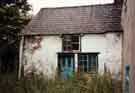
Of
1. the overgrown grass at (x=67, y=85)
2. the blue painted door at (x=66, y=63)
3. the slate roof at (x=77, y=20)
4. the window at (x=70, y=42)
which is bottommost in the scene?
the overgrown grass at (x=67, y=85)

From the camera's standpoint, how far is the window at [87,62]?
16.1m

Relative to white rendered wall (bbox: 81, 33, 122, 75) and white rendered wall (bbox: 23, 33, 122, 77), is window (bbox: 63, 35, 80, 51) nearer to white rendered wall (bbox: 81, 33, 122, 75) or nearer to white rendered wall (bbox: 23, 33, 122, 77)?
white rendered wall (bbox: 23, 33, 122, 77)

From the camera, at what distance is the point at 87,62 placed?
53.5 feet

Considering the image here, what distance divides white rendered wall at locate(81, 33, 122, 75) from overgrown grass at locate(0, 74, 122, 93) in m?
2.65

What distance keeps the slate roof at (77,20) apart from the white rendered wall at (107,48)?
40 cm

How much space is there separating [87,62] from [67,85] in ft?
16.0

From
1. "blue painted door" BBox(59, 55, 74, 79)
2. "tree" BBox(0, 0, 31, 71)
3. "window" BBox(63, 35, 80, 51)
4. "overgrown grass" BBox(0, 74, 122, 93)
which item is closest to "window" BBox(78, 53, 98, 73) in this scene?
"blue painted door" BBox(59, 55, 74, 79)

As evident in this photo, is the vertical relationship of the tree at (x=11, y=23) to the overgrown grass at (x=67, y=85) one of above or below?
above

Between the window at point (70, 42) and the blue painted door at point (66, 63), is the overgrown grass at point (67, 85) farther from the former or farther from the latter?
the window at point (70, 42)

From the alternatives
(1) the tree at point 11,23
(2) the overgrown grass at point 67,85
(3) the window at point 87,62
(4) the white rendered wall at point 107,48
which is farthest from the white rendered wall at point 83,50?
(2) the overgrown grass at point 67,85

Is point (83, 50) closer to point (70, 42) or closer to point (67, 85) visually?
point (70, 42)

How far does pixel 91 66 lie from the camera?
53.3 feet

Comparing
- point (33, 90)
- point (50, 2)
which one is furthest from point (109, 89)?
point (50, 2)

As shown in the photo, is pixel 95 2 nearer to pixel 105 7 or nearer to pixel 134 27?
pixel 105 7
